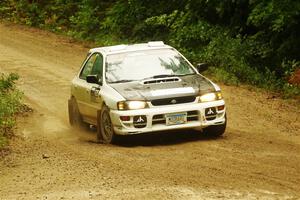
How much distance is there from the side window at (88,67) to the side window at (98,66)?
183mm

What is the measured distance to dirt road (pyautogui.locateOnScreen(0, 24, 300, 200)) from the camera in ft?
26.7

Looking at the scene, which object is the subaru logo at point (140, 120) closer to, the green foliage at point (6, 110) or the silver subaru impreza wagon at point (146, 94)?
the silver subaru impreza wagon at point (146, 94)

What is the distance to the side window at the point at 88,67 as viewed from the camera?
526 inches

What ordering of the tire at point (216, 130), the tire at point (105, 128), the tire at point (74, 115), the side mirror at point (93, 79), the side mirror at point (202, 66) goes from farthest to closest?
the tire at point (74, 115)
the side mirror at point (202, 66)
the side mirror at point (93, 79)
the tire at point (216, 130)
the tire at point (105, 128)

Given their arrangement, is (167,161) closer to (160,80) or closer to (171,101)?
(171,101)

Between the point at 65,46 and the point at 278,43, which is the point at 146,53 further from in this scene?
the point at 65,46

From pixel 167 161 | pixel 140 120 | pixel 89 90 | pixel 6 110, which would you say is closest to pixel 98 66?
pixel 89 90

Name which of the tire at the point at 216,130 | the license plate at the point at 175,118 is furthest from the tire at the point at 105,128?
the tire at the point at 216,130

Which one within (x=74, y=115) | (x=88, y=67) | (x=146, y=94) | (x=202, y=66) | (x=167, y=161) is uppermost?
(x=202, y=66)

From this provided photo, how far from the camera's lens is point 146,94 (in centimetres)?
1127

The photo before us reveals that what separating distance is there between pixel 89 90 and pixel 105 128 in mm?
1093

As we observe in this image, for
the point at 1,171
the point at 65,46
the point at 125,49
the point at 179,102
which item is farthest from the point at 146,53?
the point at 65,46

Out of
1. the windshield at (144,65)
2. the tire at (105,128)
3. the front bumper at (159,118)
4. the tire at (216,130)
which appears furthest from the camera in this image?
the windshield at (144,65)

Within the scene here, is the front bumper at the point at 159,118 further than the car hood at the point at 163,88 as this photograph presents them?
No
